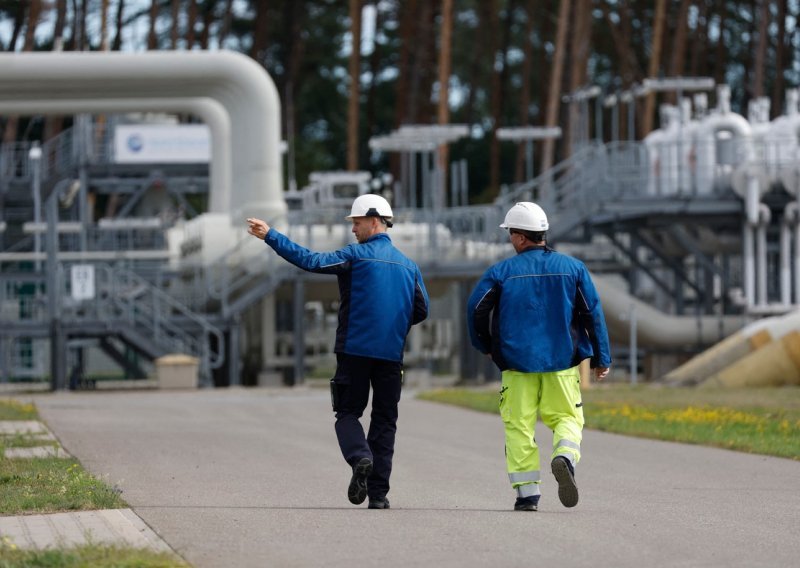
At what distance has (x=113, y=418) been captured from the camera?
2261 centimetres

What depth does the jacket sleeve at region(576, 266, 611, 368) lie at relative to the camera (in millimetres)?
11547

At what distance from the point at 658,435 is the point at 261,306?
2330 centimetres

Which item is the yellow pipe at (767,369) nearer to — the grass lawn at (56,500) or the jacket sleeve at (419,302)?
the grass lawn at (56,500)

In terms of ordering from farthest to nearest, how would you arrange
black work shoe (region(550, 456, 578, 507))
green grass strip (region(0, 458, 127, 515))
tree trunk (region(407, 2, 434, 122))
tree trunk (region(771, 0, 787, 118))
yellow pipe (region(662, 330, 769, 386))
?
tree trunk (region(771, 0, 787, 118))
tree trunk (region(407, 2, 434, 122))
yellow pipe (region(662, 330, 769, 386))
black work shoe (region(550, 456, 578, 507))
green grass strip (region(0, 458, 127, 515))

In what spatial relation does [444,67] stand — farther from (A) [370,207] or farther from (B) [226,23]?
(A) [370,207]

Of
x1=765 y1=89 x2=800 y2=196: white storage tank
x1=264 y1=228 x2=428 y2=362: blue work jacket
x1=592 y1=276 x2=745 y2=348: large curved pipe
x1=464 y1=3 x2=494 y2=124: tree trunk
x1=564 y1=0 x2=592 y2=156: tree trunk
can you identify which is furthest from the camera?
x1=464 y1=3 x2=494 y2=124: tree trunk

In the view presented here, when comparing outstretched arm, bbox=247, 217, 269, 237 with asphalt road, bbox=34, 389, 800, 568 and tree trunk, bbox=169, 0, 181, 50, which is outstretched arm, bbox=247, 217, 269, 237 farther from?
tree trunk, bbox=169, 0, 181, 50

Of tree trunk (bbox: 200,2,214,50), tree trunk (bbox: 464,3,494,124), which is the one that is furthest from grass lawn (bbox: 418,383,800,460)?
tree trunk (bbox: 464,3,494,124)

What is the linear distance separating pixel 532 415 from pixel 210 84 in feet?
104

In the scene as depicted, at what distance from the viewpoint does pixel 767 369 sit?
101 ft

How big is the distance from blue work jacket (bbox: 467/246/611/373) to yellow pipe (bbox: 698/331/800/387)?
19659mm

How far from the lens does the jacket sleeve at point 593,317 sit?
11.5m

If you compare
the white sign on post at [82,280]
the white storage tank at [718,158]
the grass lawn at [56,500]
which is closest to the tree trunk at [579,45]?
the white storage tank at [718,158]

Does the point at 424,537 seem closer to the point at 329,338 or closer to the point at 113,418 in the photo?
the point at 113,418
